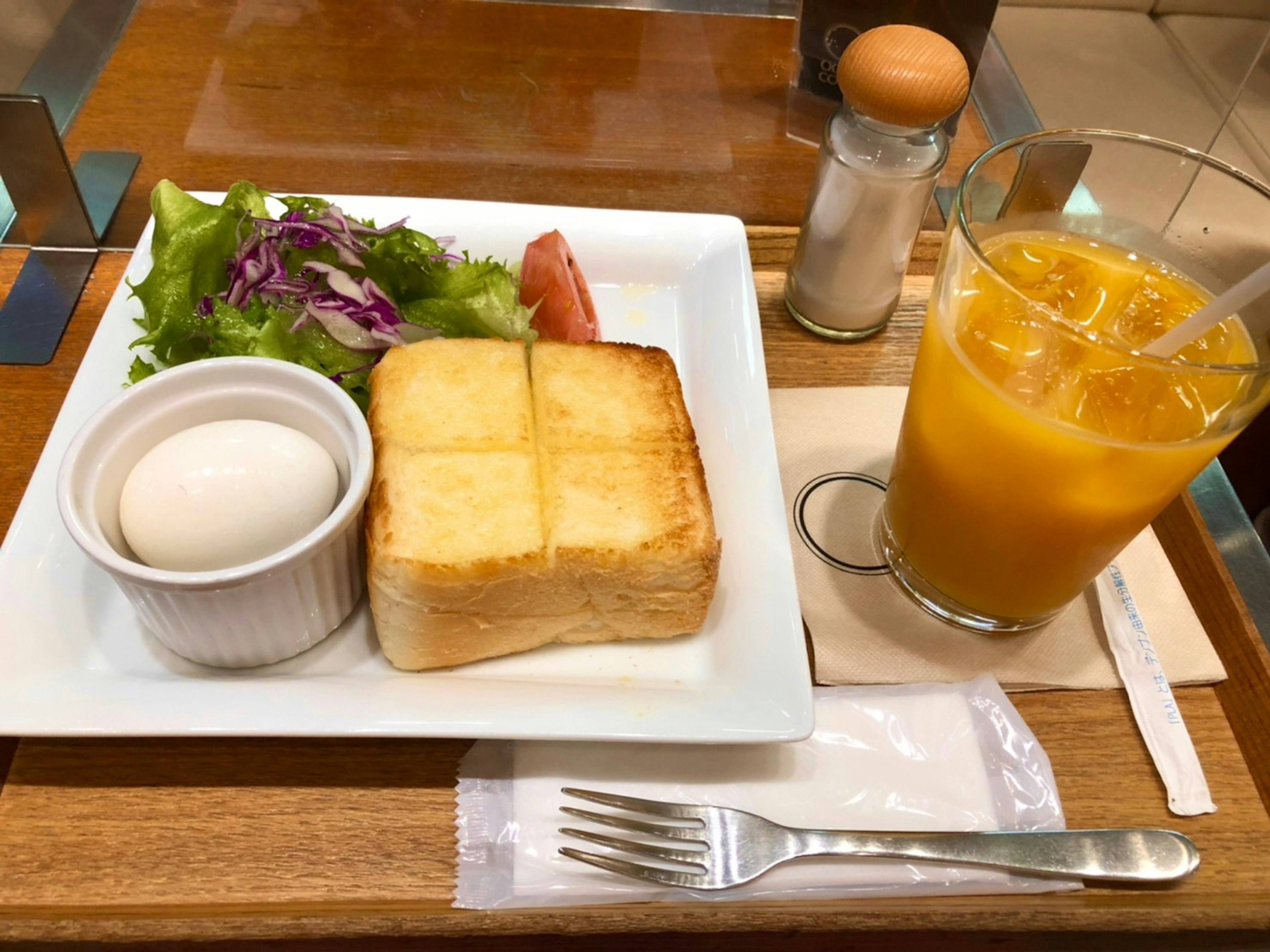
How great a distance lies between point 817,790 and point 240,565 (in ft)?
2.14

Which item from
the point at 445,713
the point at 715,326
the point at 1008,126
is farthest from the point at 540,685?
the point at 1008,126

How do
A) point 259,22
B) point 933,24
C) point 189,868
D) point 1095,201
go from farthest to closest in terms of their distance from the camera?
point 259,22, point 933,24, point 1095,201, point 189,868

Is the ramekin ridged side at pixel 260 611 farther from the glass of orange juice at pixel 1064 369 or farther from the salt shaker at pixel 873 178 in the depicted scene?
the salt shaker at pixel 873 178

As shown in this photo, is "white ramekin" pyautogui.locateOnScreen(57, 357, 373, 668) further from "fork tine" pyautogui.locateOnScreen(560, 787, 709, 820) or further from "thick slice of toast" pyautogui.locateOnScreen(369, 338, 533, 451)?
"fork tine" pyautogui.locateOnScreen(560, 787, 709, 820)

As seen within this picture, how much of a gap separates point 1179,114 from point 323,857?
11.5 feet

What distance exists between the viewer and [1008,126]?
6.43 feet

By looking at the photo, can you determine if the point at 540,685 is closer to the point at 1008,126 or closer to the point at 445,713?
the point at 445,713

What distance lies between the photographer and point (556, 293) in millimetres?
1434

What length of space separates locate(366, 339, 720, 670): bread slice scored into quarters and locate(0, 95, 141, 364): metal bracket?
0.59 metres

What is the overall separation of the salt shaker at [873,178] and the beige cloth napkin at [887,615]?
26 centimetres

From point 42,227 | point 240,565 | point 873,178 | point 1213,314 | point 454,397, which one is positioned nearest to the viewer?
point 1213,314

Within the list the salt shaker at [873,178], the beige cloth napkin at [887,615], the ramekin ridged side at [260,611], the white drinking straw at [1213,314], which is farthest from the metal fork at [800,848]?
the salt shaker at [873,178]

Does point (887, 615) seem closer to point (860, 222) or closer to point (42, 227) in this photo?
point (860, 222)

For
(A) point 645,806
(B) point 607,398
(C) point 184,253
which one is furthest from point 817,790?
(C) point 184,253
